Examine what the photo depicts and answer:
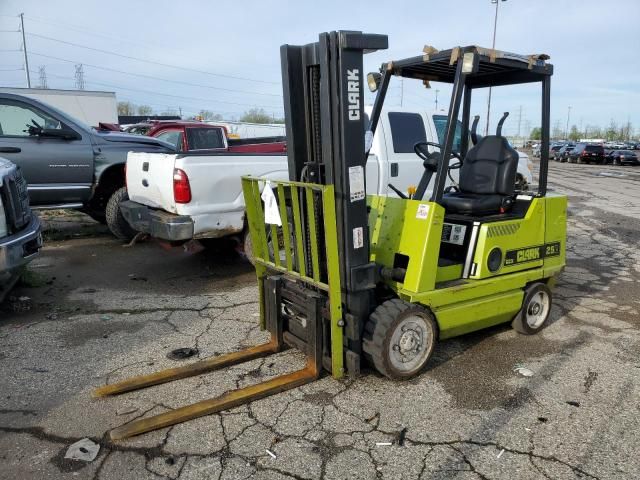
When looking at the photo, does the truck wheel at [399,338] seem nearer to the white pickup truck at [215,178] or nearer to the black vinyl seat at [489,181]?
the black vinyl seat at [489,181]

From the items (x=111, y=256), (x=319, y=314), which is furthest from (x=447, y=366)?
(x=111, y=256)

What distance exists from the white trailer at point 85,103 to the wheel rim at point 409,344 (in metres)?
28.9

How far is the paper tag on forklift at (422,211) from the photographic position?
3727 mm

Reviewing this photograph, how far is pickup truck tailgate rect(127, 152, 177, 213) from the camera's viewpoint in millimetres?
5734

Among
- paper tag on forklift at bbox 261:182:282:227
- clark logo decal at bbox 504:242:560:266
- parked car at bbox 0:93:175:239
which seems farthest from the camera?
parked car at bbox 0:93:175:239

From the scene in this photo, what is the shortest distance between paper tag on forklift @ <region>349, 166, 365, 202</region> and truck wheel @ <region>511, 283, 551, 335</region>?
6.45 feet

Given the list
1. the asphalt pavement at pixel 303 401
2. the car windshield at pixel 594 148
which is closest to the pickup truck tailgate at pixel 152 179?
the asphalt pavement at pixel 303 401

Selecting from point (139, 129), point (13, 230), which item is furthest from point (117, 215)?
point (139, 129)

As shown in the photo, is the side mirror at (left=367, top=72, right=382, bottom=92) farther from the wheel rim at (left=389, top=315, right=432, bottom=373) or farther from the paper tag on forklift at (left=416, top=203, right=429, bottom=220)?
the wheel rim at (left=389, top=315, right=432, bottom=373)

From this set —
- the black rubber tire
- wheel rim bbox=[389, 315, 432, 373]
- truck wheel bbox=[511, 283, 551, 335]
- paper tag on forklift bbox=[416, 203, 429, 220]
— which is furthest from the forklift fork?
the black rubber tire

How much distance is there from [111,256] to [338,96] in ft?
18.1

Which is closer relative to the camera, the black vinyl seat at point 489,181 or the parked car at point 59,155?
the black vinyl seat at point 489,181

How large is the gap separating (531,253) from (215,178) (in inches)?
133

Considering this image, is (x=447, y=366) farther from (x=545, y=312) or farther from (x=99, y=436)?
(x=99, y=436)
